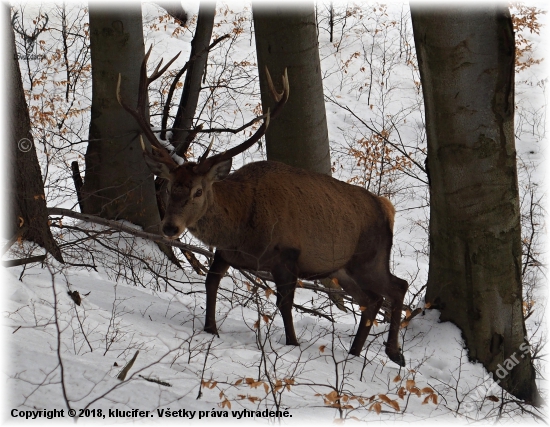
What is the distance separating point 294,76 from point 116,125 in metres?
2.26

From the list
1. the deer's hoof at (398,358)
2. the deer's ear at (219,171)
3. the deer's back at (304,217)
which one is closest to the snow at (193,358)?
the deer's hoof at (398,358)

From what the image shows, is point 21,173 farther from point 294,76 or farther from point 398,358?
point 398,358

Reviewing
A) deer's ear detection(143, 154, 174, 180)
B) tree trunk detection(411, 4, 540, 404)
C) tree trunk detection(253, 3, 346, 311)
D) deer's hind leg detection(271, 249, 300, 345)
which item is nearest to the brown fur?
deer's hind leg detection(271, 249, 300, 345)

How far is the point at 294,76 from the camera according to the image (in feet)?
25.7

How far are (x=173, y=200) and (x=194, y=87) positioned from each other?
3.74 metres

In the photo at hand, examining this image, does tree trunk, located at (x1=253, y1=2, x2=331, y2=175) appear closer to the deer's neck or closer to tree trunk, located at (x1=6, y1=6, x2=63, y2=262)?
the deer's neck

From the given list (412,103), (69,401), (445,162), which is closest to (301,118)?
(445,162)

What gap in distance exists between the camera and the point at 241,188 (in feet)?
20.9

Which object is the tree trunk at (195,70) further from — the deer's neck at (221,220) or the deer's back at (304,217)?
the deer's neck at (221,220)

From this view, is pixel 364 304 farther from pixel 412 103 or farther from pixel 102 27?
pixel 412 103

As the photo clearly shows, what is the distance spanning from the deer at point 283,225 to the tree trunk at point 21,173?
3.00 ft

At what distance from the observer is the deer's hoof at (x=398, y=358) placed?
6.24 meters

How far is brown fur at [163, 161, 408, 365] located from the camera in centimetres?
604

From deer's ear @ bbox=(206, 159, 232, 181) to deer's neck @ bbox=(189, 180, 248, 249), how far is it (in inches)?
→ 5.3
